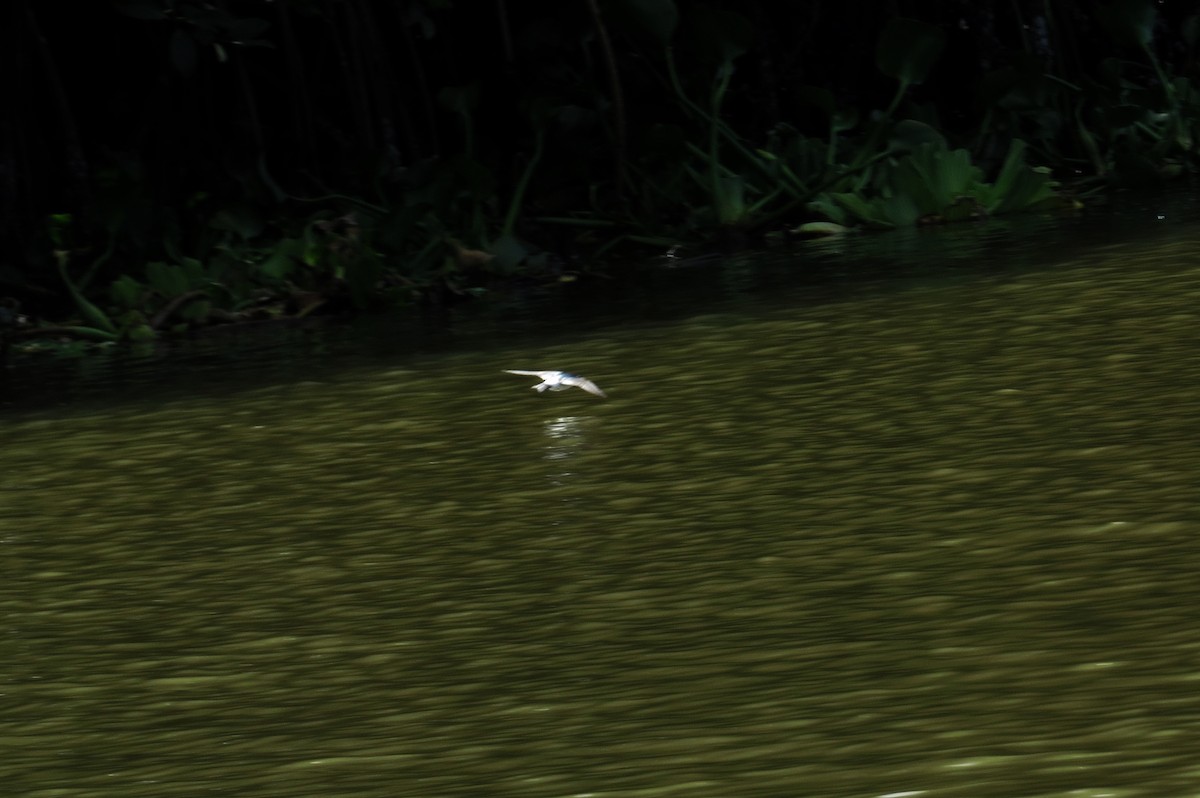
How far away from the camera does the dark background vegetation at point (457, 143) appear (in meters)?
5.63

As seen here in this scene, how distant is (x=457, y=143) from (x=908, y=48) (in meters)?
1.68

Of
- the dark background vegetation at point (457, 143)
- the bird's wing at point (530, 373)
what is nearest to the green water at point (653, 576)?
the bird's wing at point (530, 373)

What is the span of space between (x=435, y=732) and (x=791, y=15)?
244 inches

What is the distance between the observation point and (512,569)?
7.98ft

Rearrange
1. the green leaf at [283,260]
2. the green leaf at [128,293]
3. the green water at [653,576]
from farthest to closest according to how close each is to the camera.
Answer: the green leaf at [283,260] < the green leaf at [128,293] < the green water at [653,576]

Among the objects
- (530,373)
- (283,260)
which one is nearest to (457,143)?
(283,260)

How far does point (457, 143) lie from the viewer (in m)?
7.08

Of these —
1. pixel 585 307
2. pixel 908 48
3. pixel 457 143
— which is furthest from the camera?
pixel 457 143

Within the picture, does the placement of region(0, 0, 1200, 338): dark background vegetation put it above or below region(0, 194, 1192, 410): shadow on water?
above

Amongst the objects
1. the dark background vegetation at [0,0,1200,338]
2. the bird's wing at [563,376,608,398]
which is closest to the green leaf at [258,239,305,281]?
the dark background vegetation at [0,0,1200,338]

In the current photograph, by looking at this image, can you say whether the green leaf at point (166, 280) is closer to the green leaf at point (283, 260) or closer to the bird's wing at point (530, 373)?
the green leaf at point (283, 260)

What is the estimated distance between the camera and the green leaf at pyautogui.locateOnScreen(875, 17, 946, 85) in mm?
5961

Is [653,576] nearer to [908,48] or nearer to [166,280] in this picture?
[166,280]

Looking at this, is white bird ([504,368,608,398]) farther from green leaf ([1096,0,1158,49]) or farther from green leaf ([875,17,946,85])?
green leaf ([1096,0,1158,49])
